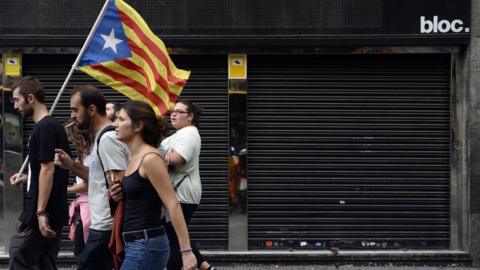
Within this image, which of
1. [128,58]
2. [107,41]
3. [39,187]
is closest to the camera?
→ [39,187]

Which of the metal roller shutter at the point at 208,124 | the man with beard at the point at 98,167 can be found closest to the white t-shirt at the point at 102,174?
the man with beard at the point at 98,167

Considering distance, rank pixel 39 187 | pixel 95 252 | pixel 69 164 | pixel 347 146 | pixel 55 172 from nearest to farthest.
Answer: pixel 95 252
pixel 39 187
pixel 69 164
pixel 55 172
pixel 347 146

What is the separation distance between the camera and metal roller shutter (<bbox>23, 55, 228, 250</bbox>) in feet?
31.1

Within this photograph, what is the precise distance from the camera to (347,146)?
954 cm

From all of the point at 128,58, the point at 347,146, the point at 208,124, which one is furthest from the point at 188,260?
the point at 347,146

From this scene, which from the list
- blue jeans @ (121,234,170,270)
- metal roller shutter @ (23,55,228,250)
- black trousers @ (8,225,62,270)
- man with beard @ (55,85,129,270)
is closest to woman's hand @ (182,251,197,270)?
blue jeans @ (121,234,170,270)

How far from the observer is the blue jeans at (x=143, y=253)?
4895mm

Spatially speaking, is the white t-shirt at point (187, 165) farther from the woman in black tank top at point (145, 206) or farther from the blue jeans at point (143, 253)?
the blue jeans at point (143, 253)

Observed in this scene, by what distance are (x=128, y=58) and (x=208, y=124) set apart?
113 inches

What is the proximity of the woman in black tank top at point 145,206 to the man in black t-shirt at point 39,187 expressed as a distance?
1.17 m

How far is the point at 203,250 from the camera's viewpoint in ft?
31.4

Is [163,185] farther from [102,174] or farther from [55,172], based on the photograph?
[55,172]

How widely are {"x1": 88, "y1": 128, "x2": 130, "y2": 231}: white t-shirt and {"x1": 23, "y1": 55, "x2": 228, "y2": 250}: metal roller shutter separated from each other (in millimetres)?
3471

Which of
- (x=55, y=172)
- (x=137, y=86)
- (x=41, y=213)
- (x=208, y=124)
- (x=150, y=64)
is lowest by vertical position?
(x=41, y=213)
